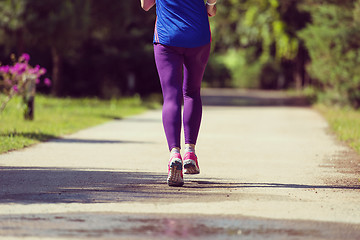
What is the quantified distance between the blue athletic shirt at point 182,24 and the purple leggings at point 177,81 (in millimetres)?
62

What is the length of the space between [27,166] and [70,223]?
3159 mm

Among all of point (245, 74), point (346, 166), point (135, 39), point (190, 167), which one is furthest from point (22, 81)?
point (245, 74)

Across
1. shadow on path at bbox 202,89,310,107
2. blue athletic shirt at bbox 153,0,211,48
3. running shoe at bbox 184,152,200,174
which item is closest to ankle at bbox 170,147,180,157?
running shoe at bbox 184,152,200,174

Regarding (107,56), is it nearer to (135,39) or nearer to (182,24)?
(135,39)

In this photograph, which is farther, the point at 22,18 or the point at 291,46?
the point at 291,46

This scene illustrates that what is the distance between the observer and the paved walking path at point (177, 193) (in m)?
4.50

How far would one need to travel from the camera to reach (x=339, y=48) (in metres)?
20.9

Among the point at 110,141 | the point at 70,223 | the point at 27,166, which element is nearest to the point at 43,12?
the point at 110,141

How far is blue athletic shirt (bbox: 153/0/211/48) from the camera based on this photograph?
6684 mm

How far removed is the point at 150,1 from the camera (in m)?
6.91

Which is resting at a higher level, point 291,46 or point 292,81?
point 291,46

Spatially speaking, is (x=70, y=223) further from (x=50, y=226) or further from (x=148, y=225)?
(x=148, y=225)

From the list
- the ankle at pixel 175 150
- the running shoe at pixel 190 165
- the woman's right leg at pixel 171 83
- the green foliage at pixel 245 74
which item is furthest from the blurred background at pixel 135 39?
the green foliage at pixel 245 74

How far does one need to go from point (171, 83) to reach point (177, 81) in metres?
0.06
